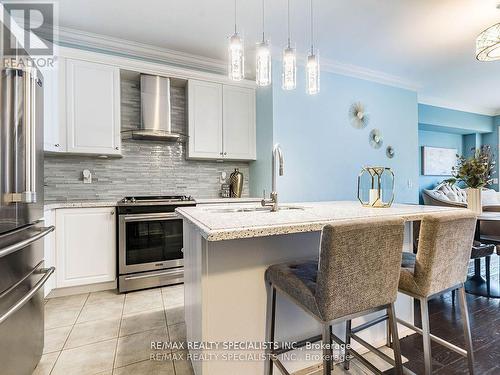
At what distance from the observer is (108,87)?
2.75 metres

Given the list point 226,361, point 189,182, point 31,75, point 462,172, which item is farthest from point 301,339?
point 189,182

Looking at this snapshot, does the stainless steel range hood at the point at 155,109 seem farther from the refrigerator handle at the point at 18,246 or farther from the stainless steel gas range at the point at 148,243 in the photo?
the refrigerator handle at the point at 18,246

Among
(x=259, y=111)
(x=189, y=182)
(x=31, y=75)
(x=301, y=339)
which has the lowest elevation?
(x=301, y=339)

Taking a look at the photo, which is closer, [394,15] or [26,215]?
[26,215]

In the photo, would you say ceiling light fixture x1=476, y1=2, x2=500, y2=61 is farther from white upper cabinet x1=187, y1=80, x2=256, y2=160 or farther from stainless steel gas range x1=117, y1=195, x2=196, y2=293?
stainless steel gas range x1=117, y1=195, x2=196, y2=293

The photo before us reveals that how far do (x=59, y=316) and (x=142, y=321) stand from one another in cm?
73

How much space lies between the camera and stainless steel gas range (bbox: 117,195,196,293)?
2.56 meters

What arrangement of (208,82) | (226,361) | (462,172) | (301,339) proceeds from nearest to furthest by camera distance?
(226,361), (301,339), (462,172), (208,82)

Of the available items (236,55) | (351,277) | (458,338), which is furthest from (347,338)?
(236,55)

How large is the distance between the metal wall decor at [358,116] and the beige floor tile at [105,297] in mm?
3640

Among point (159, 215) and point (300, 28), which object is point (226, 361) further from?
point (300, 28)

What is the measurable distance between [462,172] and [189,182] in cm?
301

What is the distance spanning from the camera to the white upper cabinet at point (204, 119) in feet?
10.3

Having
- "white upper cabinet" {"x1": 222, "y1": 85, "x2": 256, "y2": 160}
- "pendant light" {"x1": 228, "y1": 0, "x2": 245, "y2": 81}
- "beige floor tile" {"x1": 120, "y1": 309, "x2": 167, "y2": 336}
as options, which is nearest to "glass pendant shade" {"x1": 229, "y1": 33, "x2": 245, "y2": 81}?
"pendant light" {"x1": 228, "y1": 0, "x2": 245, "y2": 81}
